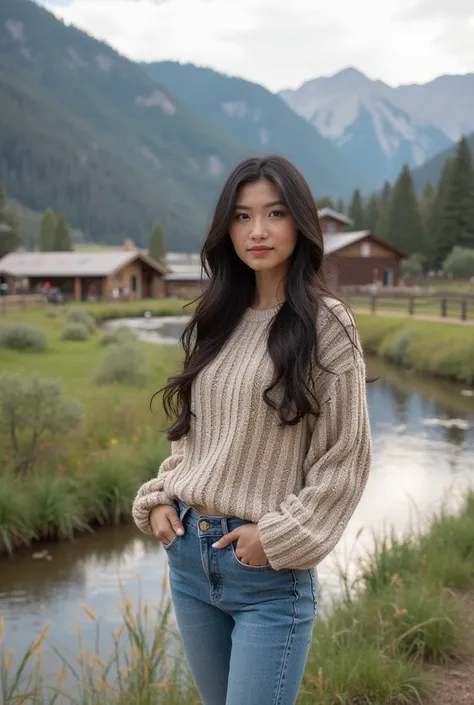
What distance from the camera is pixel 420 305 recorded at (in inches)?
1460

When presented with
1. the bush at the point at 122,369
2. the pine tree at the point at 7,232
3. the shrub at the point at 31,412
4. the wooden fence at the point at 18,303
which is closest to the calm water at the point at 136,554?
the shrub at the point at 31,412

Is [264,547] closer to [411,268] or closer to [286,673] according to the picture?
[286,673]

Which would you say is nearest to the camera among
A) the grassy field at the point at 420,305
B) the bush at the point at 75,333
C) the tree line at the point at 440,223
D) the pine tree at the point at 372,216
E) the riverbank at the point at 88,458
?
the riverbank at the point at 88,458

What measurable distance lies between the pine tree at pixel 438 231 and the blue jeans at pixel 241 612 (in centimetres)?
5675

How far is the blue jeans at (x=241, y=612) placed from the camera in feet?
7.41

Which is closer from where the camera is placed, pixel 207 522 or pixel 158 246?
pixel 207 522

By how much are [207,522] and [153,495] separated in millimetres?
243

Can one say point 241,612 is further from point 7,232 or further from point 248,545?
point 7,232

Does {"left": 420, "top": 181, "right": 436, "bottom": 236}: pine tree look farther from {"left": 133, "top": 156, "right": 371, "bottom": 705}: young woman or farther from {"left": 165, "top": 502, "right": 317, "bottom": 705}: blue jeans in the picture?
{"left": 165, "top": 502, "right": 317, "bottom": 705}: blue jeans

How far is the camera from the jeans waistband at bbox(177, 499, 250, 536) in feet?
7.71

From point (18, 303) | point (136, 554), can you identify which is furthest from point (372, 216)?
point (136, 554)

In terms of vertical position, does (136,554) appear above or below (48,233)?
below

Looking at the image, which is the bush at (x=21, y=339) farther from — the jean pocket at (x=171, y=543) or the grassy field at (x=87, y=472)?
the jean pocket at (x=171, y=543)

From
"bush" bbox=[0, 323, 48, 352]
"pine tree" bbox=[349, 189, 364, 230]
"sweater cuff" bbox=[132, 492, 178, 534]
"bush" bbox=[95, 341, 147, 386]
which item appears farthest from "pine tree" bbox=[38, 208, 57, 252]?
"sweater cuff" bbox=[132, 492, 178, 534]
